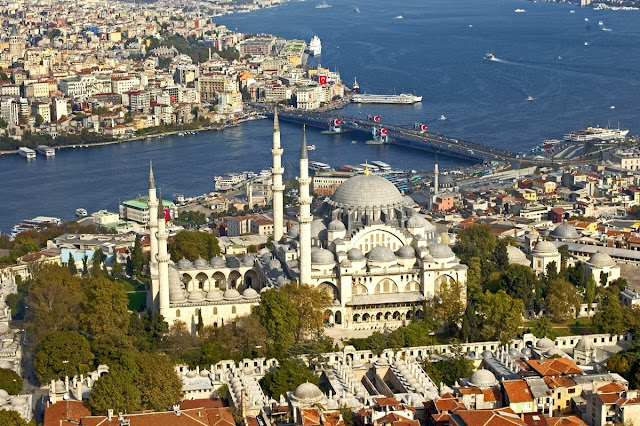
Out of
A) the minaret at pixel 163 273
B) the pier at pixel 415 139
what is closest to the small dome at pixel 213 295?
the minaret at pixel 163 273

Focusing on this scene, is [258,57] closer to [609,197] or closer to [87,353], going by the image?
[609,197]

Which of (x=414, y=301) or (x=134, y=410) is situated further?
(x=414, y=301)

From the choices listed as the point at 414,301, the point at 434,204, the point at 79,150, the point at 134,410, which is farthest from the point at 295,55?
the point at 134,410

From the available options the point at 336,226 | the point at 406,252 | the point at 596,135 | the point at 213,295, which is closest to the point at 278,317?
the point at 213,295

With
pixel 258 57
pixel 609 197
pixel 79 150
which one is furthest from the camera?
pixel 258 57

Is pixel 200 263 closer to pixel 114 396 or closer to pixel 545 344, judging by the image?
pixel 114 396

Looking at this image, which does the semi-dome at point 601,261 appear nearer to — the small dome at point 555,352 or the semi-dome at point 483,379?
the small dome at point 555,352
